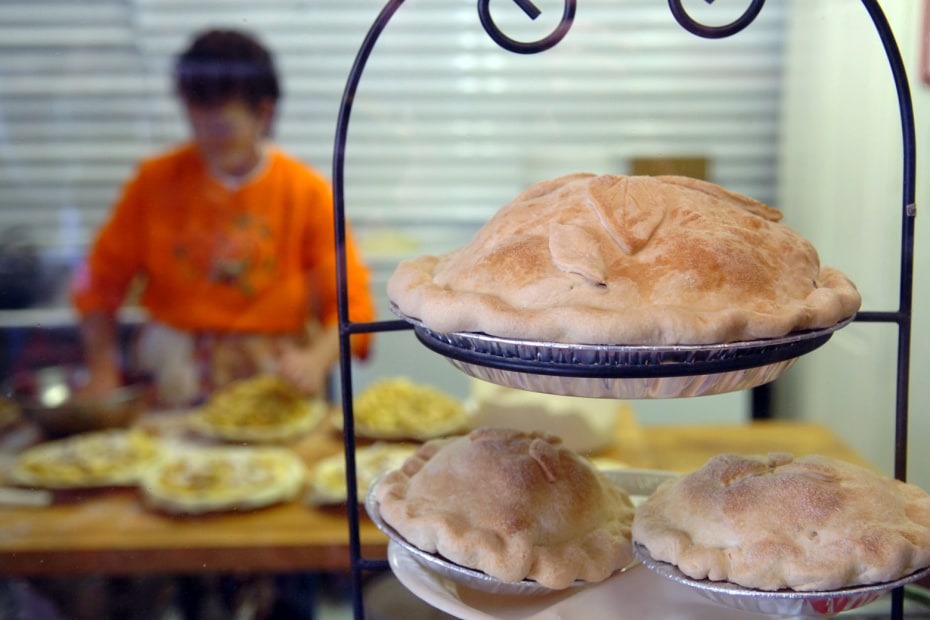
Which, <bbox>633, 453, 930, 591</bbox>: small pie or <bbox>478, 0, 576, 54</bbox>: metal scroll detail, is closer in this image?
<bbox>633, 453, 930, 591</bbox>: small pie

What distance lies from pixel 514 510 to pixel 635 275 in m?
0.29

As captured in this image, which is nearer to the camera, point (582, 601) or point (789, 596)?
point (789, 596)

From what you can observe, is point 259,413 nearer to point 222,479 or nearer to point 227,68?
point 222,479

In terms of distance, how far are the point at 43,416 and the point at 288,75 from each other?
1228mm

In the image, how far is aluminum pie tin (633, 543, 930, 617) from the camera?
0.75 meters

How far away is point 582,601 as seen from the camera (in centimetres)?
91

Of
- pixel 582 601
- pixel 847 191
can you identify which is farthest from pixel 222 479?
pixel 847 191

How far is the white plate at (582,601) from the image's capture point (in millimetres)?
890

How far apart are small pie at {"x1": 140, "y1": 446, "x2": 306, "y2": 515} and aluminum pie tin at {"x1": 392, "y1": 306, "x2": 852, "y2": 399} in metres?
1.18

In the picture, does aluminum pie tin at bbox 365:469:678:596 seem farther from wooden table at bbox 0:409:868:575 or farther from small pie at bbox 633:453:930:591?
wooden table at bbox 0:409:868:575

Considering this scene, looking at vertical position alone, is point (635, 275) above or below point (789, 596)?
above

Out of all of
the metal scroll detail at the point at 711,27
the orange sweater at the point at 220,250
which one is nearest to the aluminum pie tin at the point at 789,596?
the metal scroll detail at the point at 711,27

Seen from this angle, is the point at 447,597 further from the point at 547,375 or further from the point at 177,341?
the point at 177,341

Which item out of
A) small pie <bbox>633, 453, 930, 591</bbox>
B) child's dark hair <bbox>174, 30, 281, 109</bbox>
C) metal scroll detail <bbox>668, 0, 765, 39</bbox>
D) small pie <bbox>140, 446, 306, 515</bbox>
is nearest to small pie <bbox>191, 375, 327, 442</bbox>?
small pie <bbox>140, 446, 306, 515</bbox>
